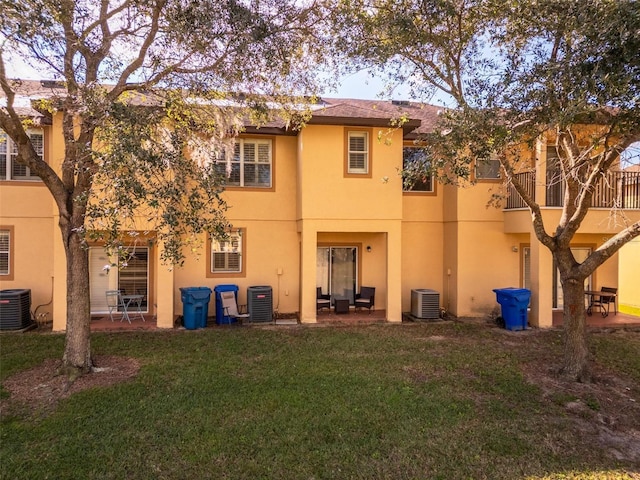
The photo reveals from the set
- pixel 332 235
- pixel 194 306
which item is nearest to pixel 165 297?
pixel 194 306

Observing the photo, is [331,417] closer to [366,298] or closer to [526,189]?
[366,298]

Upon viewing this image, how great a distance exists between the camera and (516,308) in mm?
10625

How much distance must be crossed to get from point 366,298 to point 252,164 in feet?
17.7

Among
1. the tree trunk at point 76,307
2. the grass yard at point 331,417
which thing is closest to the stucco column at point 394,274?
the grass yard at point 331,417

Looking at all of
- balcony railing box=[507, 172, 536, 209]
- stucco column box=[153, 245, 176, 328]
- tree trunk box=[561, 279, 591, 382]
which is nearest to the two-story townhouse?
stucco column box=[153, 245, 176, 328]

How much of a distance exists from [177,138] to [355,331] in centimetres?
640

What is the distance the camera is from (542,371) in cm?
730

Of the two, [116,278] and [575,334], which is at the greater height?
[116,278]

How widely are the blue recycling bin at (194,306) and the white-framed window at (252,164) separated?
130 inches

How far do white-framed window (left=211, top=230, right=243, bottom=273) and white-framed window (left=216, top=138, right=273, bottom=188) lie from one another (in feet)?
5.12

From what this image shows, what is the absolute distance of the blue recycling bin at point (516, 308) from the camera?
34.8ft

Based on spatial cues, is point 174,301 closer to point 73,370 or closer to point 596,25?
point 73,370

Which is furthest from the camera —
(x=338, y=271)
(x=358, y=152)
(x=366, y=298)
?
(x=338, y=271)

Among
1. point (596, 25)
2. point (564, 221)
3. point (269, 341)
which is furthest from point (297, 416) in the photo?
point (596, 25)
